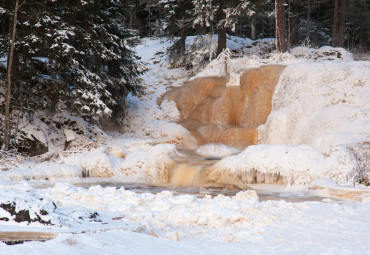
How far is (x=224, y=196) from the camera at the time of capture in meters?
7.66

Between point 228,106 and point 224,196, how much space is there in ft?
41.0

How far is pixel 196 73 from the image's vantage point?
23750 mm

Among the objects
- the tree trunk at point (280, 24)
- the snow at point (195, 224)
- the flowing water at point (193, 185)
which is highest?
the tree trunk at point (280, 24)

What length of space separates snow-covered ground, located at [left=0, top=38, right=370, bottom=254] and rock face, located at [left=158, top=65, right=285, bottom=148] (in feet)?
1.98

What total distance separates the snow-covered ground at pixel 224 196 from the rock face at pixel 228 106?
60cm

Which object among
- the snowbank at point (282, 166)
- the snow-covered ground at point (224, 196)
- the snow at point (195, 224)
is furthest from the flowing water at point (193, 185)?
the snow at point (195, 224)

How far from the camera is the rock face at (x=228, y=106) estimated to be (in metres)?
18.4

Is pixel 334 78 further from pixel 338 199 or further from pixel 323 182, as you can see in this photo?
pixel 338 199

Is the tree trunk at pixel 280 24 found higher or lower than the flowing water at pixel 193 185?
higher

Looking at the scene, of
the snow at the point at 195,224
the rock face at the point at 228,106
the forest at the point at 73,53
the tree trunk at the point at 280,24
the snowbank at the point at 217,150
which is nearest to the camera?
the snow at the point at 195,224

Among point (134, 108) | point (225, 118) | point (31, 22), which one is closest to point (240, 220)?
point (31, 22)

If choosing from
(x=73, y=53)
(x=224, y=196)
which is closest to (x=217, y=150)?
(x=73, y=53)

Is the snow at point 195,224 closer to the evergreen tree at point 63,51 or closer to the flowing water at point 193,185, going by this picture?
the flowing water at point 193,185

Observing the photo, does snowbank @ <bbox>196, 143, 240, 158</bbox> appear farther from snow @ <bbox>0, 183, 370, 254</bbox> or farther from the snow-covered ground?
snow @ <bbox>0, 183, 370, 254</bbox>
